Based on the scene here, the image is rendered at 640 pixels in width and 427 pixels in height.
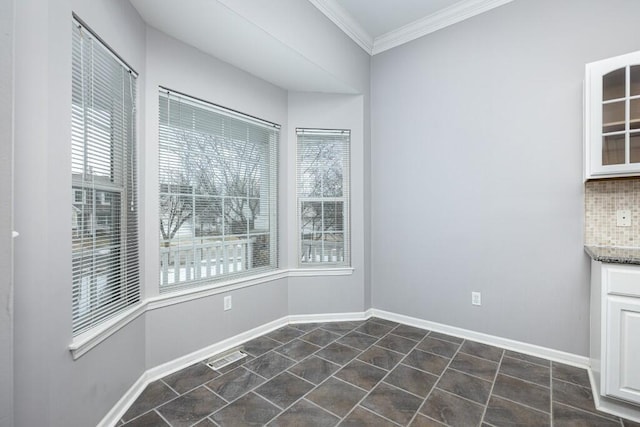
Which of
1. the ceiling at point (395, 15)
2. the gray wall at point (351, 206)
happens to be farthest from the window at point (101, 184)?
the ceiling at point (395, 15)

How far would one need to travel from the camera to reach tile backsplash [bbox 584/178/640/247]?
2.10 metres

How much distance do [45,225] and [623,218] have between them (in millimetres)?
3370

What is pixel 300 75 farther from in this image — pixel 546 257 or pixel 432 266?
pixel 546 257

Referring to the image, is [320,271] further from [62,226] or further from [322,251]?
[62,226]

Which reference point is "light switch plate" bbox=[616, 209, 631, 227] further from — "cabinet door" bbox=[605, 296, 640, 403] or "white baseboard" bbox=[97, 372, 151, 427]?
"white baseboard" bbox=[97, 372, 151, 427]

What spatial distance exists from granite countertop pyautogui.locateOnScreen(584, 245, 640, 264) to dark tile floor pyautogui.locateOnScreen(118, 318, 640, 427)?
2.89 feet

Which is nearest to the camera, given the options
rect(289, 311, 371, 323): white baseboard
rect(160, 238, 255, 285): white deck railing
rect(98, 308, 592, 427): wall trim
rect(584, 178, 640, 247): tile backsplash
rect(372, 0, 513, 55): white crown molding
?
rect(98, 308, 592, 427): wall trim

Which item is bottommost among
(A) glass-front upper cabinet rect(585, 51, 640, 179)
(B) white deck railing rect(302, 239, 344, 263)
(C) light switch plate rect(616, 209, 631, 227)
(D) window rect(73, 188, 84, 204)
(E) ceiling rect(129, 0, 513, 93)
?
(B) white deck railing rect(302, 239, 344, 263)

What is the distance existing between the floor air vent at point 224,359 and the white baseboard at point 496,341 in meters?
1.56

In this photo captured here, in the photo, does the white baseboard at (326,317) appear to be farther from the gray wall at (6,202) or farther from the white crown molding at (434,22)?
the white crown molding at (434,22)

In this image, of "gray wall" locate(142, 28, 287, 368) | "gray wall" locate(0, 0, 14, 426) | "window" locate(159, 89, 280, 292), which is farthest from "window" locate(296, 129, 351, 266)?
"gray wall" locate(0, 0, 14, 426)

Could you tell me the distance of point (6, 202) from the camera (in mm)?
904

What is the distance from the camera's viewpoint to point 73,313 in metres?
1.46

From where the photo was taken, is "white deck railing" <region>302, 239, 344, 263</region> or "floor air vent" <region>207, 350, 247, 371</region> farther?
Result: "white deck railing" <region>302, 239, 344, 263</region>
